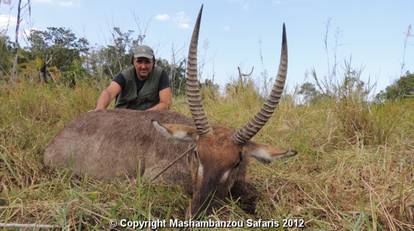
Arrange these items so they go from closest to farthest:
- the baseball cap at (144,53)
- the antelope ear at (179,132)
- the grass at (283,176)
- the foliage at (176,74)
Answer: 1. the grass at (283,176)
2. the antelope ear at (179,132)
3. the baseball cap at (144,53)
4. the foliage at (176,74)

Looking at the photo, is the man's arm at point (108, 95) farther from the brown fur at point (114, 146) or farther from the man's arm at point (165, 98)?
the brown fur at point (114, 146)

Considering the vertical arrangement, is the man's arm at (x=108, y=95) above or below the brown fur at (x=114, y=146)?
above

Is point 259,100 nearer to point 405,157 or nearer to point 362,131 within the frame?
point 362,131

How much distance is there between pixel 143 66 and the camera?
24.5 feet

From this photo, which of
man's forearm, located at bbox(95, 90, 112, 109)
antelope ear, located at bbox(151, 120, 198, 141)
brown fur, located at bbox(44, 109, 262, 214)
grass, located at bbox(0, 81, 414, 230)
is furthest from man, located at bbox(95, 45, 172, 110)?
antelope ear, located at bbox(151, 120, 198, 141)

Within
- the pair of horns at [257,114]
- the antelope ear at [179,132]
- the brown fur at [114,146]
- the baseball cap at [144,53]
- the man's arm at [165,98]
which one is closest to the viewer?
the pair of horns at [257,114]

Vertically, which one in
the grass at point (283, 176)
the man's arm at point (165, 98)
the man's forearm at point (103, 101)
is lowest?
the grass at point (283, 176)

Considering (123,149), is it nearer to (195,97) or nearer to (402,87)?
(195,97)

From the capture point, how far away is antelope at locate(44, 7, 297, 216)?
11.9 ft

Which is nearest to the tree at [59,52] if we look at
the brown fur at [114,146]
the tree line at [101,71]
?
the tree line at [101,71]

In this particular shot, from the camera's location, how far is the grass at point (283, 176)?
321 centimetres

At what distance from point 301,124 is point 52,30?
18.8 meters

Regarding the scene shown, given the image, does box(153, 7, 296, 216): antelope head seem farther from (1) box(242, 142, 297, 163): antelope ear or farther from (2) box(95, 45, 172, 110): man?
(2) box(95, 45, 172, 110): man

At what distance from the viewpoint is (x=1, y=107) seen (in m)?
6.32
